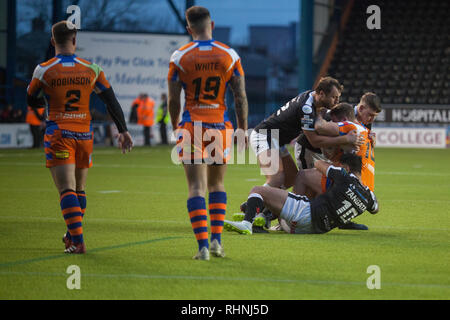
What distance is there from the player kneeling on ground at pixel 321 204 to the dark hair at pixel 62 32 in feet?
8.24

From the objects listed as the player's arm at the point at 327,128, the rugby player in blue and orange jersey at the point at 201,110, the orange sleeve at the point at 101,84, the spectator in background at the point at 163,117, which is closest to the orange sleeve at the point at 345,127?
the player's arm at the point at 327,128

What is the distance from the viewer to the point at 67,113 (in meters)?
7.07

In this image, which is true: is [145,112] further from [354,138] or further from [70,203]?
[70,203]

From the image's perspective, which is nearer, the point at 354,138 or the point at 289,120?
the point at 354,138

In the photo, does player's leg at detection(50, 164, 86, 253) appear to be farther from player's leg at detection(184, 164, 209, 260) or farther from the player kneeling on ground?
the player kneeling on ground

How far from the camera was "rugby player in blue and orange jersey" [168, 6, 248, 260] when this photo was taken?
664 cm

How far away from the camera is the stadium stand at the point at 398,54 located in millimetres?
33594

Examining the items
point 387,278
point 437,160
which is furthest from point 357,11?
point 387,278

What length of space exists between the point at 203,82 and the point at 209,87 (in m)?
0.07

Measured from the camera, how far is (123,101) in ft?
103

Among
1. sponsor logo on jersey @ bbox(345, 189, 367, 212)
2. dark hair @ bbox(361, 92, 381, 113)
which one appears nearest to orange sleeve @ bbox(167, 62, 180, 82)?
sponsor logo on jersey @ bbox(345, 189, 367, 212)

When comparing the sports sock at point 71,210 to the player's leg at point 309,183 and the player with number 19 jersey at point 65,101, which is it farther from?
the player's leg at point 309,183

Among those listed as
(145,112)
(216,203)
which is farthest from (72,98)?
(145,112)

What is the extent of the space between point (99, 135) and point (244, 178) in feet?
48.5
